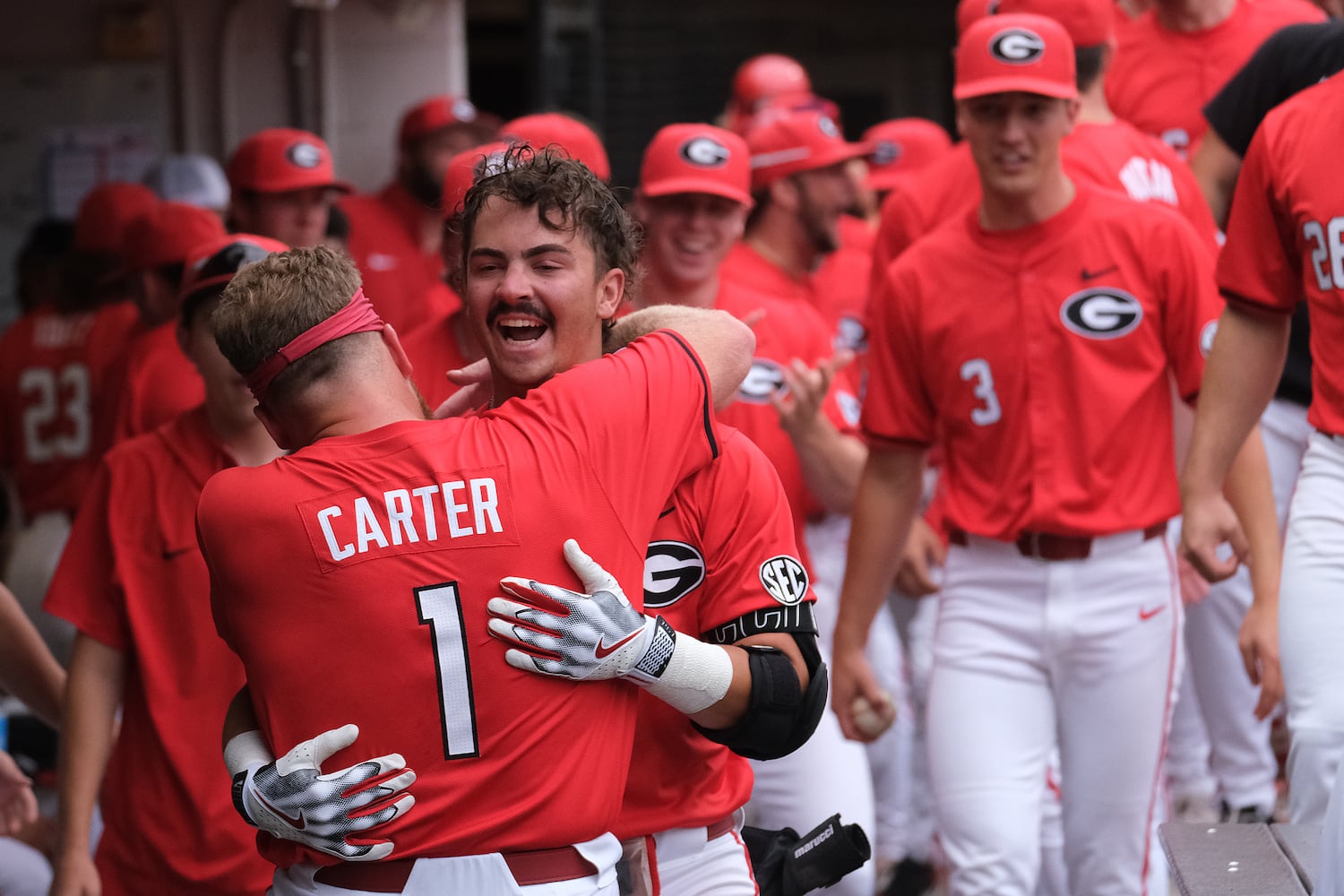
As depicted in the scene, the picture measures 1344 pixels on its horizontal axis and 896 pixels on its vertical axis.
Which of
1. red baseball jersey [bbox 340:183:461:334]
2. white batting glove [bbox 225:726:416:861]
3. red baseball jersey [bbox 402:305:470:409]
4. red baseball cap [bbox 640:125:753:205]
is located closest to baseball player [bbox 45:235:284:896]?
red baseball jersey [bbox 402:305:470:409]

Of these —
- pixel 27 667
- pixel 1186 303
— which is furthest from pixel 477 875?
pixel 1186 303

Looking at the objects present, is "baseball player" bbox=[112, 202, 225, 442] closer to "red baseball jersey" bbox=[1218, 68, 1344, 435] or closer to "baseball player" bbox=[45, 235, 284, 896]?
"baseball player" bbox=[45, 235, 284, 896]

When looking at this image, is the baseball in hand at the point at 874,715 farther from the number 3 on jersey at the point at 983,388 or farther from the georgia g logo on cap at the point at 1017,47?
the georgia g logo on cap at the point at 1017,47

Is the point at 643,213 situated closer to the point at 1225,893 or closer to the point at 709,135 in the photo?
the point at 709,135

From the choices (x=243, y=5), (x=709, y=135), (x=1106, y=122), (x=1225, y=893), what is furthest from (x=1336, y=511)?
(x=243, y=5)

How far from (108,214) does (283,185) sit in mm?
1442

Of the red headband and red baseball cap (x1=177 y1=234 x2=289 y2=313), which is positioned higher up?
the red headband

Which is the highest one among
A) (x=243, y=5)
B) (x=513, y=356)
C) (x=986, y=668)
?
(x=243, y=5)

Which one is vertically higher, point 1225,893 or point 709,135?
point 709,135

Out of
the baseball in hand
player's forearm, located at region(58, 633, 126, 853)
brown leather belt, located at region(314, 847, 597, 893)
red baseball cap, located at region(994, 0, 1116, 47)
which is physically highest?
red baseball cap, located at region(994, 0, 1116, 47)

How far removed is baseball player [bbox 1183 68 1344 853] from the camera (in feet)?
11.6

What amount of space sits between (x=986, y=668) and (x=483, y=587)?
6.94ft

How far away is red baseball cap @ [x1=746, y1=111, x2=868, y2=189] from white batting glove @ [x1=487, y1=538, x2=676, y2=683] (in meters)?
3.81

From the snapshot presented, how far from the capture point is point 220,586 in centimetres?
275
